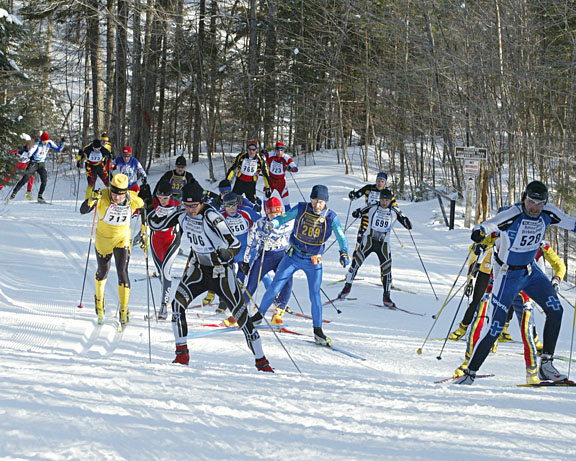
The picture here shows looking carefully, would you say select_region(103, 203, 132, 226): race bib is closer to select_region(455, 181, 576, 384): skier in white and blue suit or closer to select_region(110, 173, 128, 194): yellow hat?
select_region(110, 173, 128, 194): yellow hat

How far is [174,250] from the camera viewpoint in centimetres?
891

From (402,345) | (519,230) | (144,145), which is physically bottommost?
(402,345)

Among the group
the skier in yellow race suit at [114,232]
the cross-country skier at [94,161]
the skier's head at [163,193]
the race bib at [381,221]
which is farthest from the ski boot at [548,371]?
the cross-country skier at [94,161]

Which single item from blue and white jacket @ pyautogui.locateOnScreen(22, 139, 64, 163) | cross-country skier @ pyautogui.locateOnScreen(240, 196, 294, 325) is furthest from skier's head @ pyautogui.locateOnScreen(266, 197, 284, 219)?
blue and white jacket @ pyautogui.locateOnScreen(22, 139, 64, 163)

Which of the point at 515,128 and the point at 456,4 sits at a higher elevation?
the point at 456,4

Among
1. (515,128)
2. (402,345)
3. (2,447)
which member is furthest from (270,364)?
(515,128)

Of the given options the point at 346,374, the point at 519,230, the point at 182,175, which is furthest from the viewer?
the point at 182,175

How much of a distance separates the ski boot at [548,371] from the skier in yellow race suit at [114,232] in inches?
205

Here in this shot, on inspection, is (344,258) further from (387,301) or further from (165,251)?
(165,251)

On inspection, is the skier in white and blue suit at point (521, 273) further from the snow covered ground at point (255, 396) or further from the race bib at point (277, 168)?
the race bib at point (277, 168)

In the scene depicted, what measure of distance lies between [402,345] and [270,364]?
2.09 m

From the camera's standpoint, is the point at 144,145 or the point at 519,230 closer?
the point at 519,230

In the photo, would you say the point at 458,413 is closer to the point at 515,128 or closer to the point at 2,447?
the point at 2,447

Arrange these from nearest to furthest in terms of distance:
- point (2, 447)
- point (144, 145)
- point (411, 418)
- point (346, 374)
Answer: point (2, 447)
point (411, 418)
point (346, 374)
point (144, 145)
